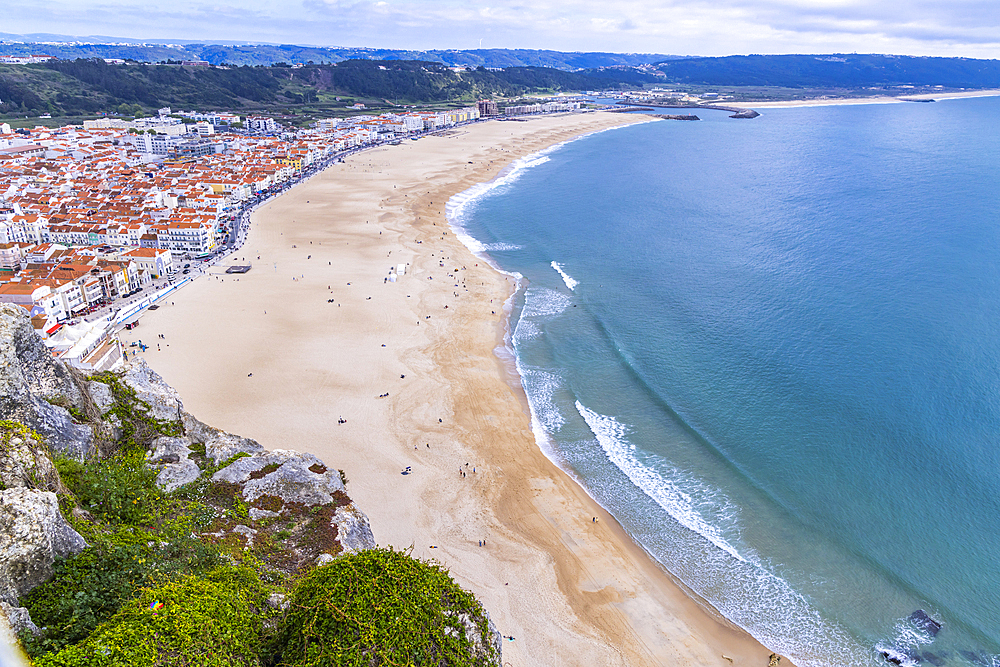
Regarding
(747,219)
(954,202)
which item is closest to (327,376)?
(747,219)

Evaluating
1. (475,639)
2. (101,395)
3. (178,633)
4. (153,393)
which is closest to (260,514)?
(101,395)

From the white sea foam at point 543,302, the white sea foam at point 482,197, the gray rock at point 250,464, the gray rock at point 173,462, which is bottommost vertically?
the white sea foam at point 543,302

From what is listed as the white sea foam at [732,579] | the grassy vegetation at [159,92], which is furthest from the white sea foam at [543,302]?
the grassy vegetation at [159,92]

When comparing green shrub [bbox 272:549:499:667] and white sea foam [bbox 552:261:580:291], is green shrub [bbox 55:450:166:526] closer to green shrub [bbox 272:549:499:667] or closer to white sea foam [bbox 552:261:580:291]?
green shrub [bbox 272:549:499:667]

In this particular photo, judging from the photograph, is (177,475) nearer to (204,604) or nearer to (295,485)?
(295,485)

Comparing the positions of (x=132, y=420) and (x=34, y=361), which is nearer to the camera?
(x=34, y=361)

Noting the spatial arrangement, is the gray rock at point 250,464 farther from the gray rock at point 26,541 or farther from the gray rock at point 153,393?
the gray rock at point 26,541
